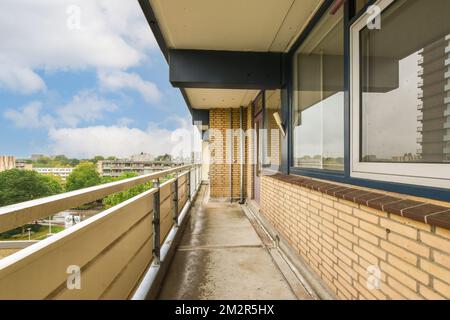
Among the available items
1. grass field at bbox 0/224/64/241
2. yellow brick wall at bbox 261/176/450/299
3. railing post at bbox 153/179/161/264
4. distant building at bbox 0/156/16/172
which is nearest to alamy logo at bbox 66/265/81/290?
grass field at bbox 0/224/64/241

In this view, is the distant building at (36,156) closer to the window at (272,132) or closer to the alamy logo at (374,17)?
the alamy logo at (374,17)

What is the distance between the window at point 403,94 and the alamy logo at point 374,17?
0.04 feet

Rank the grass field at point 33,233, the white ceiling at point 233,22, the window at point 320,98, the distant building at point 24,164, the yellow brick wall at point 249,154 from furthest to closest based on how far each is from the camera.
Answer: the yellow brick wall at point 249,154 < the white ceiling at point 233,22 < the window at point 320,98 < the distant building at point 24,164 < the grass field at point 33,233

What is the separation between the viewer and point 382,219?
134 centimetres

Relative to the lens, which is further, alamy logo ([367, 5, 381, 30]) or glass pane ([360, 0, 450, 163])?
alamy logo ([367, 5, 381, 30])

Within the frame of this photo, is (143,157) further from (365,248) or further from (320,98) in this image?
(365,248)

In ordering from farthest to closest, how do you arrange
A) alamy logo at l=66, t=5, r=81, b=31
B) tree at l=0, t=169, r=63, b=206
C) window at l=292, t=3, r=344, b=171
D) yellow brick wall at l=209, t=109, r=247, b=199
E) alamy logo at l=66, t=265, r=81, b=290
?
yellow brick wall at l=209, t=109, r=247, b=199, window at l=292, t=3, r=344, b=171, alamy logo at l=66, t=5, r=81, b=31, tree at l=0, t=169, r=63, b=206, alamy logo at l=66, t=265, r=81, b=290

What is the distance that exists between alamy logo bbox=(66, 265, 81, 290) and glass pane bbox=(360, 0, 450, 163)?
5.48 feet

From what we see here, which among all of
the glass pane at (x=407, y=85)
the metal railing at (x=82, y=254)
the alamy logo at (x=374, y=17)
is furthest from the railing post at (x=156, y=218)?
the alamy logo at (x=374, y=17)

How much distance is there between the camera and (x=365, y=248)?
4.92 ft

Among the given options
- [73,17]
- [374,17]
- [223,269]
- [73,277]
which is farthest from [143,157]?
[73,277]

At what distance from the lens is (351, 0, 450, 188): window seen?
4.10 ft

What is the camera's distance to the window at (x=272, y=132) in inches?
158

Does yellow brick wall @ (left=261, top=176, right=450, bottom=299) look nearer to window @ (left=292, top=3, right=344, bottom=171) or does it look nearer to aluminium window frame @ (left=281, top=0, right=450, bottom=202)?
aluminium window frame @ (left=281, top=0, right=450, bottom=202)
